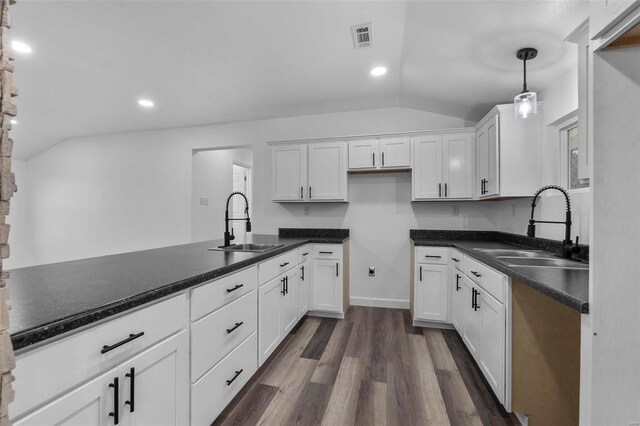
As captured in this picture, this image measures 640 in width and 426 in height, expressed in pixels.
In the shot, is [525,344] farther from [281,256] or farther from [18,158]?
[18,158]

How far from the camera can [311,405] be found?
5.90ft

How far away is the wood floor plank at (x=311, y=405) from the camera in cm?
167

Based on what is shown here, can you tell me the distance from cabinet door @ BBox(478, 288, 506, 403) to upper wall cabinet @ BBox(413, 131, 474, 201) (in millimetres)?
1448

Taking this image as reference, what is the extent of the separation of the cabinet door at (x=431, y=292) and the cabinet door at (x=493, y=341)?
2.97 feet

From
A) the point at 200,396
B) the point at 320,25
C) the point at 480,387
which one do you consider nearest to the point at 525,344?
the point at 480,387

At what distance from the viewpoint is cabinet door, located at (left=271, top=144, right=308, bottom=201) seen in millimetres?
3588

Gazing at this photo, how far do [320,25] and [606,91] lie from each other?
1873mm

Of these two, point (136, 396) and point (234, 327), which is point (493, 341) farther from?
point (136, 396)

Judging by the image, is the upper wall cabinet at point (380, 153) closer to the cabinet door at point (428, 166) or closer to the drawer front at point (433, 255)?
the cabinet door at point (428, 166)

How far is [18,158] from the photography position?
17.1ft

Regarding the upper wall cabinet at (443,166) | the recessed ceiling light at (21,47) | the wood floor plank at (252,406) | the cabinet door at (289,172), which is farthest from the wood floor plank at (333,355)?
the recessed ceiling light at (21,47)

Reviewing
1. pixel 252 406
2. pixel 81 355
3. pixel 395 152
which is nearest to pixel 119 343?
pixel 81 355

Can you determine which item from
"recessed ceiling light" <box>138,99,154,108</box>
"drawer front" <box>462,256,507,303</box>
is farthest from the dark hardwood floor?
"recessed ceiling light" <box>138,99,154,108</box>

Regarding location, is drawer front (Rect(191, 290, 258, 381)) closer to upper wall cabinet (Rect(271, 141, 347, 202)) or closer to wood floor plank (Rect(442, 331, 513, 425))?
wood floor plank (Rect(442, 331, 513, 425))
